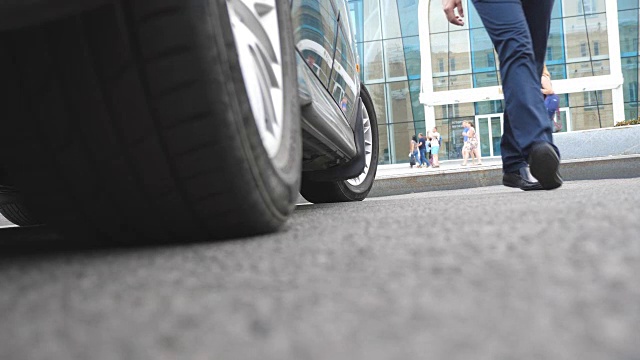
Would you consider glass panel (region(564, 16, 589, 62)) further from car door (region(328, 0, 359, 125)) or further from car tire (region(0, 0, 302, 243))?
car tire (region(0, 0, 302, 243))

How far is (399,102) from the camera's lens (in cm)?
3028

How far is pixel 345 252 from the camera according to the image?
1150 mm

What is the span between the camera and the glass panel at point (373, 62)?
30578 millimetres

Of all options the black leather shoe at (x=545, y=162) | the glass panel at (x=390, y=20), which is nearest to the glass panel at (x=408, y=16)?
the glass panel at (x=390, y=20)

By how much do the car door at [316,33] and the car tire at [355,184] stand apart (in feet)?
3.18

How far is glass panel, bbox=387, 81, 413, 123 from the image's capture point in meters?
30.0

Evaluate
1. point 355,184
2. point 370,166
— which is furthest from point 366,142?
point 355,184

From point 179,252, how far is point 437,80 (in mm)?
28613

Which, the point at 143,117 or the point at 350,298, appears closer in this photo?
the point at 350,298

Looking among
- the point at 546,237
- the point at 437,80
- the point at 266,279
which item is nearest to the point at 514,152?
the point at 546,237

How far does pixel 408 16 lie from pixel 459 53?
9.71 feet

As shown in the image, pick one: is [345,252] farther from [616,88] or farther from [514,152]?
[616,88]

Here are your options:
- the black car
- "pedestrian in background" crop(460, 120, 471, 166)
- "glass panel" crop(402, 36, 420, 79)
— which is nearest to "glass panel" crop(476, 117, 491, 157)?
"glass panel" crop(402, 36, 420, 79)

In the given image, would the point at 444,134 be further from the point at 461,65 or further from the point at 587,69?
the point at 587,69
